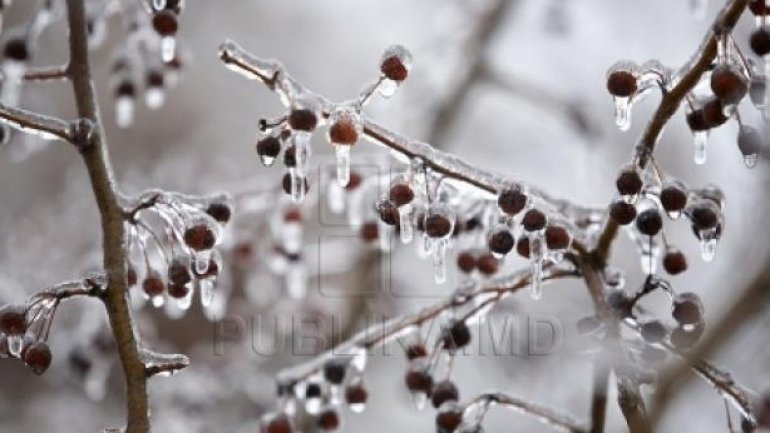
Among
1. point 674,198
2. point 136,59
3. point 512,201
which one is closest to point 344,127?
point 512,201

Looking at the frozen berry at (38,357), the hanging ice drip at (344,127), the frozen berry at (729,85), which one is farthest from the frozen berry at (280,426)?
the frozen berry at (729,85)

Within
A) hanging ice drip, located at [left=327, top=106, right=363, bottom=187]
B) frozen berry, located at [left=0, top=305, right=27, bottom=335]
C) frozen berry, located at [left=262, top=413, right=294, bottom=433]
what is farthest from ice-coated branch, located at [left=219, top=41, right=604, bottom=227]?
frozen berry, located at [left=262, top=413, right=294, bottom=433]

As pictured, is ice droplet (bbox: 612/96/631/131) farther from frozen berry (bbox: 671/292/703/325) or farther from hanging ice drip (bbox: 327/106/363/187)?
hanging ice drip (bbox: 327/106/363/187)

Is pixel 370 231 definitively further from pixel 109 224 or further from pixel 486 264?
pixel 109 224

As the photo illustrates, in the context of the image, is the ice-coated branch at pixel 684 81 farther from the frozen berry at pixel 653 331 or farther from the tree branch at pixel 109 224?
the tree branch at pixel 109 224

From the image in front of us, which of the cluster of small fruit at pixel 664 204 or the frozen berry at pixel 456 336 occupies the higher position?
the cluster of small fruit at pixel 664 204

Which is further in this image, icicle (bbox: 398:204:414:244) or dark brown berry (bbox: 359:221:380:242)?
dark brown berry (bbox: 359:221:380:242)

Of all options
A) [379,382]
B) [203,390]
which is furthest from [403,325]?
[379,382]
